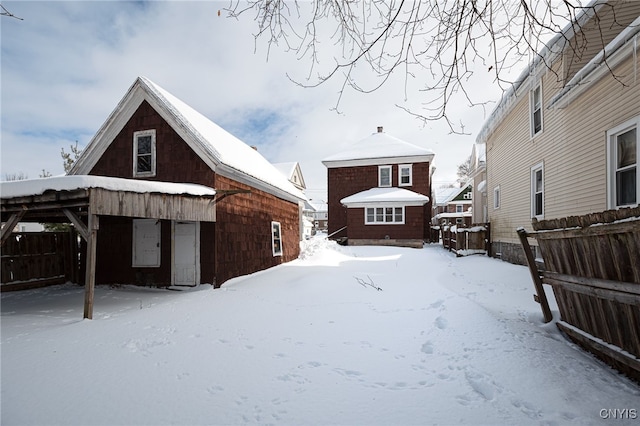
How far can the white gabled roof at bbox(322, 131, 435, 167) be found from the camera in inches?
907

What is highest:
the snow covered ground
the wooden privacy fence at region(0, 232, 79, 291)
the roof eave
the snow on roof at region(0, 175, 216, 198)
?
the roof eave

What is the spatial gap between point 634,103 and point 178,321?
32.8ft

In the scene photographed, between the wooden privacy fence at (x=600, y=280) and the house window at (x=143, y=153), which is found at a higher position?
the house window at (x=143, y=153)

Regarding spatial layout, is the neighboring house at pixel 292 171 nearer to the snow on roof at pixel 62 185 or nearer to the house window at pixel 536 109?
the house window at pixel 536 109

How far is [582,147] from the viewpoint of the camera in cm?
808

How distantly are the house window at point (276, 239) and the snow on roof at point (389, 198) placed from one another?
8916 mm

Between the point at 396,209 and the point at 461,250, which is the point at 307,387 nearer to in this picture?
the point at 461,250

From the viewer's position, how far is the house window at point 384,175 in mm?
23692

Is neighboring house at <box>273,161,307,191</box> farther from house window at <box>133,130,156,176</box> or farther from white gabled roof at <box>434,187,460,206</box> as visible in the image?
white gabled roof at <box>434,187,460,206</box>

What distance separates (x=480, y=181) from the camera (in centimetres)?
2008

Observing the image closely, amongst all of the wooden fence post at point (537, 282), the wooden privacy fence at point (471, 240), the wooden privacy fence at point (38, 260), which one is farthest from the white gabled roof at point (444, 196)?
the wooden privacy fence at point (38, 260)

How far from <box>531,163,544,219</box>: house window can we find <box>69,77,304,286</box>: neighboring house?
31.7 feet

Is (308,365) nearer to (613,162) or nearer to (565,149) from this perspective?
(613,162)

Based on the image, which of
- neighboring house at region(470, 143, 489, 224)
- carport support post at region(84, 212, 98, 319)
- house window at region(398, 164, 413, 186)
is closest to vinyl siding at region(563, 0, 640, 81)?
neighboring house at region(470, 143, 489, 224)
